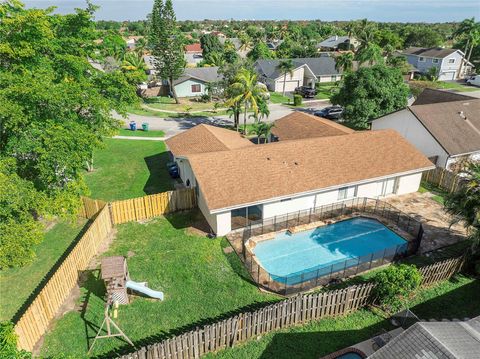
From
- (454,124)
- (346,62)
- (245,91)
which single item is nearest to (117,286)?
(245,91)

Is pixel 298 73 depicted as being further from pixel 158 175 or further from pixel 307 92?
pixel 158 175

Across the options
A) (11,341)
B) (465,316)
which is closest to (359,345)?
(465,316)

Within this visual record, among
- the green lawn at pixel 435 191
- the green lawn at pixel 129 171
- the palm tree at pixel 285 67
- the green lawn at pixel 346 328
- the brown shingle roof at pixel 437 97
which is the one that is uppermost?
the palm tree at pixel 285 67

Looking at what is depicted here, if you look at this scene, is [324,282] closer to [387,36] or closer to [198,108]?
[198,108]

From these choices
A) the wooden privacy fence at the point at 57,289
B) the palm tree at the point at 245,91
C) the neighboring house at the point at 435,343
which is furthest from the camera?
the palm tree at the point at 245,91

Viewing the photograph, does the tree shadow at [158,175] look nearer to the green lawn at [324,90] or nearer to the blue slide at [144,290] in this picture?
the blue slide at [144,290]

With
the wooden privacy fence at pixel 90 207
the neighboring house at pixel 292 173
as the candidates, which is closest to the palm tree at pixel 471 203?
the neighboring house at pixel 292 173
